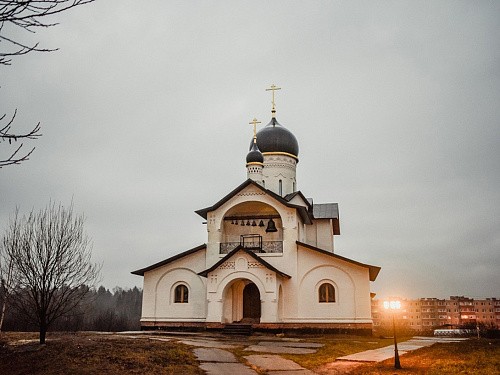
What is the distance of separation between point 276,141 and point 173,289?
39.5ft

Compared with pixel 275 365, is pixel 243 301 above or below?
above

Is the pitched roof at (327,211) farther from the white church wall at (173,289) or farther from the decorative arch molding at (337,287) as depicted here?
the white church wall at (173,289)

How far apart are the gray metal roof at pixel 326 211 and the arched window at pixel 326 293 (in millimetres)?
6557

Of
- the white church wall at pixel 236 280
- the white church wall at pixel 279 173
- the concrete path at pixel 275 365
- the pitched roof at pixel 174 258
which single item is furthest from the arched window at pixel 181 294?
the concrete path at pixel 275 365

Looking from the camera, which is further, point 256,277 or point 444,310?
point 444,310

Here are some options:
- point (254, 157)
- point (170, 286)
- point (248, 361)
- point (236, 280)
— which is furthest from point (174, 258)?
point (248, 361)

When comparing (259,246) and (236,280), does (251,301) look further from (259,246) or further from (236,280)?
(259,246)

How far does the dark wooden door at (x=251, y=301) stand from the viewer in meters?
24.2

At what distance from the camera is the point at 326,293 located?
2331 centimetres

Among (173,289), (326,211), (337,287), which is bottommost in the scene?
(173,289)

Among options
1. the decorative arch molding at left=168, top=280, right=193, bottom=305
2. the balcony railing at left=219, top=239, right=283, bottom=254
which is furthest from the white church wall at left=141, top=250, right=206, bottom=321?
the balcony railing at left=219, top=239, right=283, bottom=254

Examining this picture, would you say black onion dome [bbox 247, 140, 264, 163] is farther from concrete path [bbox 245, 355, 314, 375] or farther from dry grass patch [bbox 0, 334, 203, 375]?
dry grass patch [bbox 0, 334, 203, 375]

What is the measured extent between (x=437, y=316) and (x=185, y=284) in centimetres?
12072

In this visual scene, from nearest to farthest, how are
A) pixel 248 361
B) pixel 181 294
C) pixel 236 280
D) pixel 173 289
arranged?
pixel 248 361 < pixel 236 280 < pixel 181 294 < pixel 173 289
